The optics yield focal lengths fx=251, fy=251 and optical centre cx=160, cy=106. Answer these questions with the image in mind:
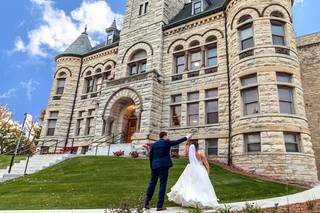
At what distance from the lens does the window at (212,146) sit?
17.3m

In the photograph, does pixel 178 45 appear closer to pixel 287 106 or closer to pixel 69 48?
pixel 287 106

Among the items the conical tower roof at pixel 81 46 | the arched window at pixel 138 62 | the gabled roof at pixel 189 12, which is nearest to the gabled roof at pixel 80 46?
the conical tower roof at pixel 81 46

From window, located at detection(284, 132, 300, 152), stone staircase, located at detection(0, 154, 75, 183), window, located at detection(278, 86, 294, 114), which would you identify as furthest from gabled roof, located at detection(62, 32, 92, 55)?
A: window, located at detection(284, 132, 300, 152)

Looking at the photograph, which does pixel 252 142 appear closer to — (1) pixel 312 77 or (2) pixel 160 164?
(2) pixel 160 164

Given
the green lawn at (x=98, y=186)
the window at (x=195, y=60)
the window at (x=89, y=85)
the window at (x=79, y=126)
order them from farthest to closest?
the window at (x=89, y=85) → the window at (x=79, y=126) → the window at (x=195, y=60) → the green lawn at (x=98, y=186)

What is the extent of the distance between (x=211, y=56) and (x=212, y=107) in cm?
430

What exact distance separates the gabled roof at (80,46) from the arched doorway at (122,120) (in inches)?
430

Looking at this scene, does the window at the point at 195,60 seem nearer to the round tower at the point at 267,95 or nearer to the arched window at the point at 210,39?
the arched window at the point at 210,39

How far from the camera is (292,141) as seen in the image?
46.6 ft

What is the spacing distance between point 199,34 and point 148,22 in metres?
5.66

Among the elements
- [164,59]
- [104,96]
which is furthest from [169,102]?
[104,96]

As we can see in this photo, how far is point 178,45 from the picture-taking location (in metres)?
21.6

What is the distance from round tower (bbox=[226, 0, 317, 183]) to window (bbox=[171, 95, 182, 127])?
4.57 m

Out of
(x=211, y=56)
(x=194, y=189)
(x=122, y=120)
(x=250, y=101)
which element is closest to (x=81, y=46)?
(x=122, y=120)
